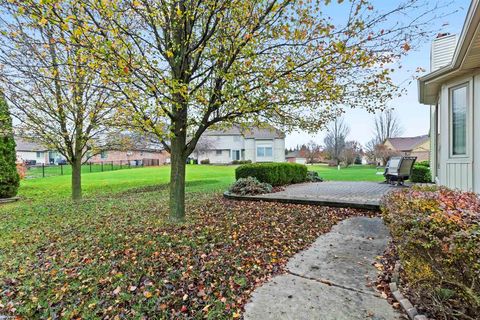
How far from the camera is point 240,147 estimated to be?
39.5 m

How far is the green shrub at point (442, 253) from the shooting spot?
1.85m

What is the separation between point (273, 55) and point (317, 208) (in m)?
3.87

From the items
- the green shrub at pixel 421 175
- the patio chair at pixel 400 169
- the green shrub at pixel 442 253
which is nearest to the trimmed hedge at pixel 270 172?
the patio chair at pixel 400 169

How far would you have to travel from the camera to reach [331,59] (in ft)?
14.0

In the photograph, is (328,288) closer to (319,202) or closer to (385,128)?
(319,202)

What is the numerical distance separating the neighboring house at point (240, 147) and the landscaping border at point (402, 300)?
32879mm

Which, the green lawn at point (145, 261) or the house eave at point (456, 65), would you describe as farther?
the house eave at point (456, 65)

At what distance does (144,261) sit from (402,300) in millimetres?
3009

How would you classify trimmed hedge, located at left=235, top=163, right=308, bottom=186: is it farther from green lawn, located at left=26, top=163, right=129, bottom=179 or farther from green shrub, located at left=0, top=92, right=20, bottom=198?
green lawn, located at left=26, top=163, right=129, bottom=179

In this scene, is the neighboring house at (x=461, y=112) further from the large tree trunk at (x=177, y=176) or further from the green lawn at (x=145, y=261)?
the large tree trunk at (x=177, y=176)

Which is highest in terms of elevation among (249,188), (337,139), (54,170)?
(337,139)

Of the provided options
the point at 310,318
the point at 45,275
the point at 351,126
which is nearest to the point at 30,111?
the point at 45,275

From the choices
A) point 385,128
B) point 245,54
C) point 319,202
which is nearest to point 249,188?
point 319,202

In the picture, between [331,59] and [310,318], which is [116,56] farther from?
[310,318]
